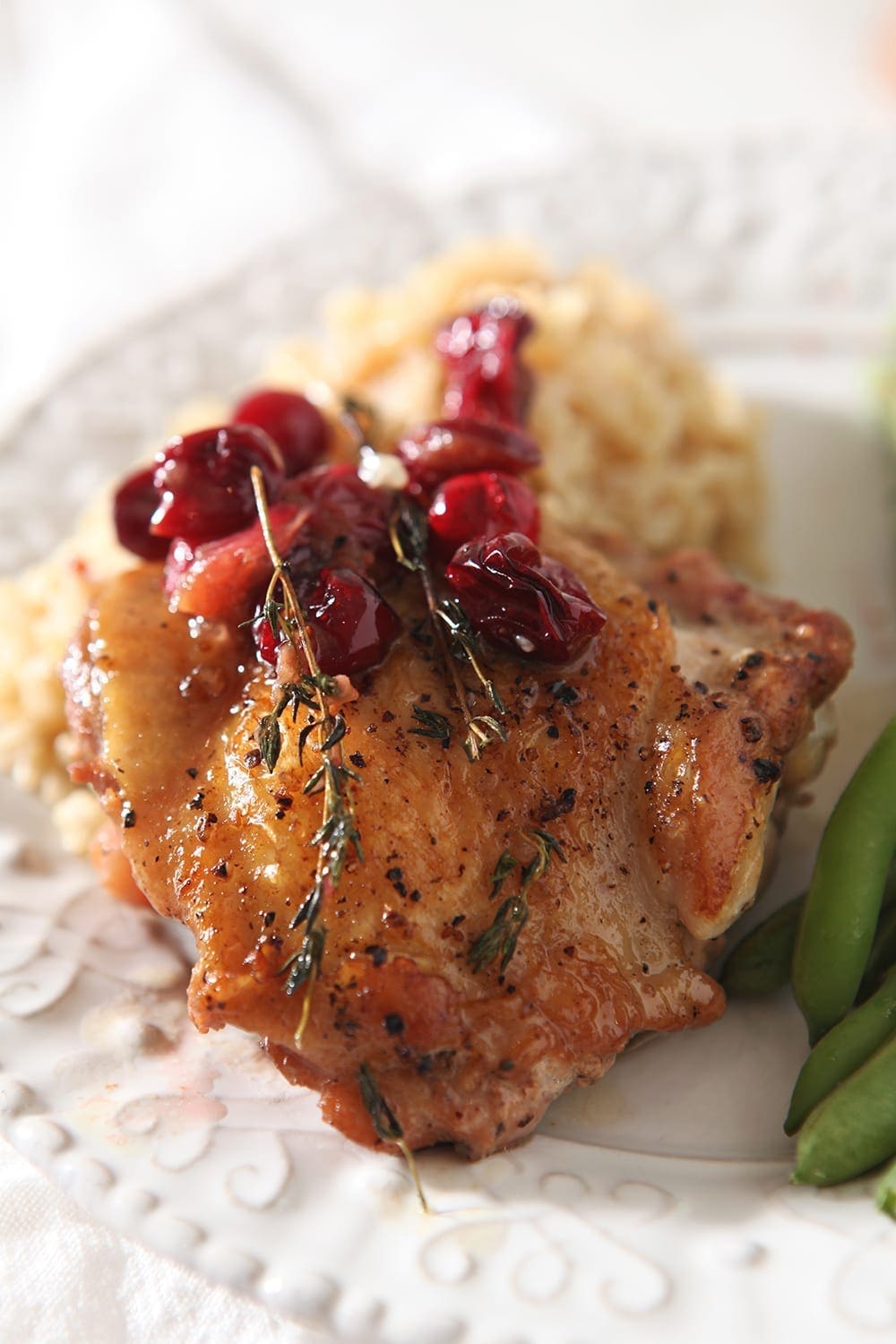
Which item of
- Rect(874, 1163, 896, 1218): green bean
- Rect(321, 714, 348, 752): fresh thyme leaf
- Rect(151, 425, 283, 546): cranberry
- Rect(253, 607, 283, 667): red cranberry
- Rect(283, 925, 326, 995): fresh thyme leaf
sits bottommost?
Rect(874, 1163, 896, 1218): green bean

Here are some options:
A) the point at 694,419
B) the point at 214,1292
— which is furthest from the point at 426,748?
the point at 694,419

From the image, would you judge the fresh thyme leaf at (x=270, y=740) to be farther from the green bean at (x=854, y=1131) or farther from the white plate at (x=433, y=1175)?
the green bean at (x=854, y=1131)

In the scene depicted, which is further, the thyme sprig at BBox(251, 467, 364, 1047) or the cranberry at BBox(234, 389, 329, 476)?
the cranberry at BBox(234, 389, 329, 476)

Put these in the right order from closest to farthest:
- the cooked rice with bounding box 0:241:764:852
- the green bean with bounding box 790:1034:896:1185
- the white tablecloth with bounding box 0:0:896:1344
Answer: the green bean with bounding box 790:1034:896:1185 → the cooked rice with bounding box 0:241:764:852 → the white tablecloth with bounding box 0:0:896:1344

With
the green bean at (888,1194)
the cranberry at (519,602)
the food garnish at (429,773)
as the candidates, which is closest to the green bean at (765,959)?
the food garnish at (429,773)

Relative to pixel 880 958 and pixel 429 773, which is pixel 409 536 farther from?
pixel 880 958

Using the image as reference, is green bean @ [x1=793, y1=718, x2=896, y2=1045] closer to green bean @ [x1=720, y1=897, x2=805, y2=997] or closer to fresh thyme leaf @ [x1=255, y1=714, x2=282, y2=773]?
green bean @ [x1=720, y1=897, x2=805, y2=997]

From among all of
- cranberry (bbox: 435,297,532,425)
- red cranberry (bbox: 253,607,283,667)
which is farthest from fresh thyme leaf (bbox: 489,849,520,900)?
cranberry (bbox: 435,297,532,425)

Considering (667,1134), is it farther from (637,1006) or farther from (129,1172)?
(129,1172)
